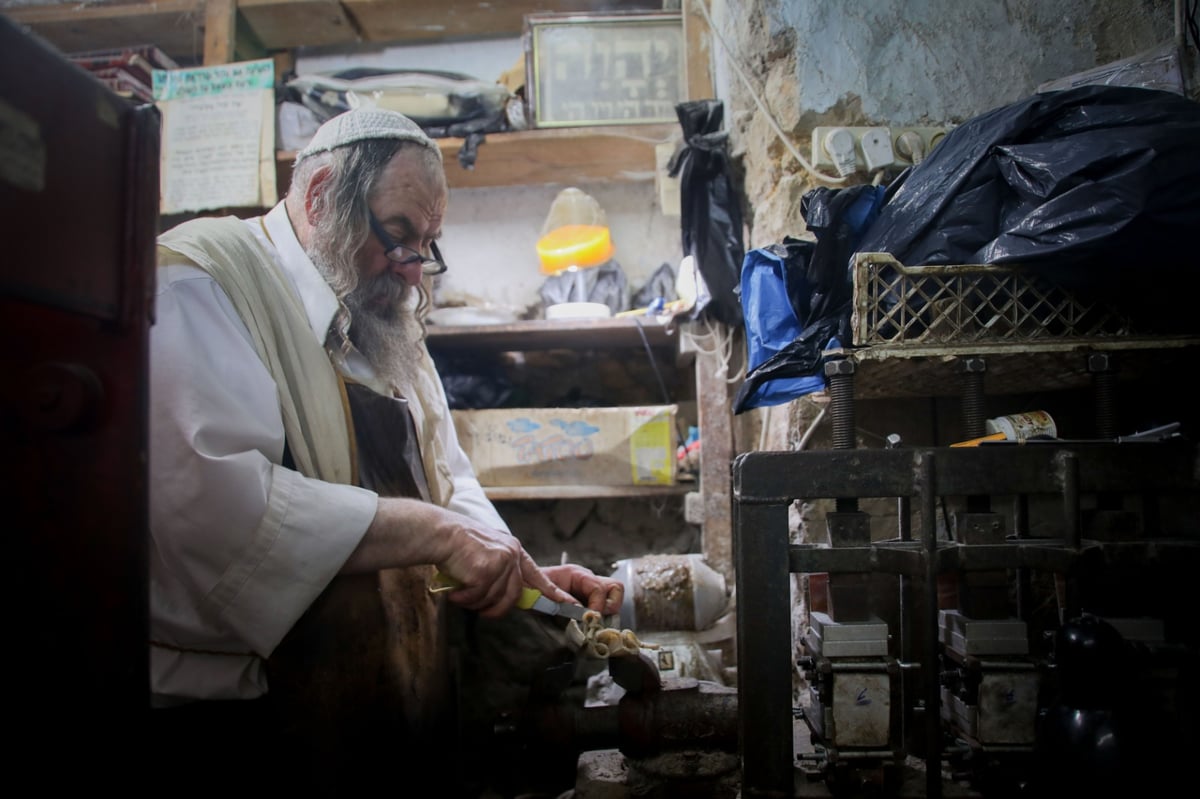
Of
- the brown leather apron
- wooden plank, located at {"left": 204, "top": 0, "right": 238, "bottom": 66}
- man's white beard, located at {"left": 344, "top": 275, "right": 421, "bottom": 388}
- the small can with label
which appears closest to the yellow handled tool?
the brown leather apron

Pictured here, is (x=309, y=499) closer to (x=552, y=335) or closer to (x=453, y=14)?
(x=552, y=335)

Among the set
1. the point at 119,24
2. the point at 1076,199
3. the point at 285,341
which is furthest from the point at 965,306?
the point at 119,24

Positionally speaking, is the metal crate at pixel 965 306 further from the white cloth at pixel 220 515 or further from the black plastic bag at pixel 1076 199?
the white cloth at pixel 220 515

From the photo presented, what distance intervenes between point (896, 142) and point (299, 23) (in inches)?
127

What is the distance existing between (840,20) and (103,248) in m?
2.07

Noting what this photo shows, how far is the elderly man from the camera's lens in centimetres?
122

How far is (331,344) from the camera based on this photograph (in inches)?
66.3

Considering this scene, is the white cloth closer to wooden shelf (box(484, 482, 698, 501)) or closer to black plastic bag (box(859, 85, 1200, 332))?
black plastic bag (box(859, 85, 1200, 332))

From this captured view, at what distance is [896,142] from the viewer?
1.90m

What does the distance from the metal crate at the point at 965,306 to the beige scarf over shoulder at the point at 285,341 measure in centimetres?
114

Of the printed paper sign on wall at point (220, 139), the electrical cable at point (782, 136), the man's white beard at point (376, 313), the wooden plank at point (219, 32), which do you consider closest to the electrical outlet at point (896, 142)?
the electrical cable at point (782, 136)

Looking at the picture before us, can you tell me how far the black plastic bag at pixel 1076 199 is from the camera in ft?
3.84

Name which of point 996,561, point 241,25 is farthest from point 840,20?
point 241,25

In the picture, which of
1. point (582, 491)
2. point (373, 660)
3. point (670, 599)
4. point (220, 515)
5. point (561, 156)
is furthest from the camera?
point (561, 156)
